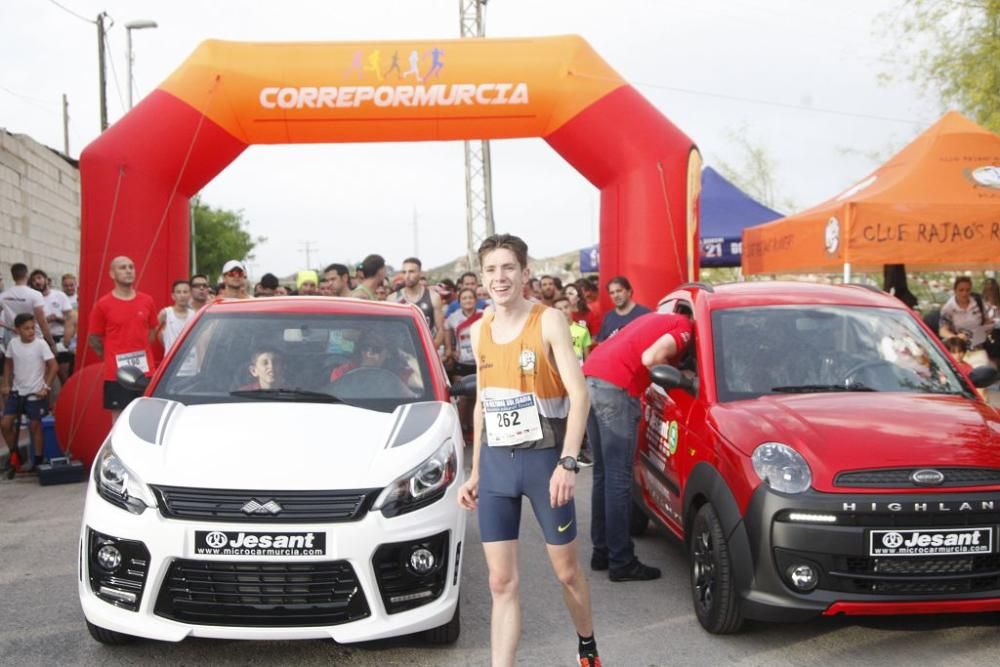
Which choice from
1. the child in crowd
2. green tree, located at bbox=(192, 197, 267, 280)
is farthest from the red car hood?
green tree, located at bbox=(192, 197, 267, 280)

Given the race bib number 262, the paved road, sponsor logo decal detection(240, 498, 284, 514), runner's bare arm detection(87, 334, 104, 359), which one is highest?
runner's bare arm detection(87, 334, 104, 359)

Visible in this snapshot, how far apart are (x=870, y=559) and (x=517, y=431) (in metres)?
1.70

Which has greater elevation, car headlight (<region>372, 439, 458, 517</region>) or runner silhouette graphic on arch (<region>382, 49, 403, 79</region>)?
runner silhouette graphic on arch (<region>382, 49, 403, 79</region>)

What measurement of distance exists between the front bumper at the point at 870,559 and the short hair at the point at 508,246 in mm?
1541

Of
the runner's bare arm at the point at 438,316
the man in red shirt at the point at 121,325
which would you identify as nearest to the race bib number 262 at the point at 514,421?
the man in red shirt at the point at 121,325

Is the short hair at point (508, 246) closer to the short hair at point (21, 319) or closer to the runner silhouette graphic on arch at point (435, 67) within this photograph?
the runner silhouette graphic on arch at point (435, 67)

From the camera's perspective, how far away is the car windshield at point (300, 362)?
5.06 m

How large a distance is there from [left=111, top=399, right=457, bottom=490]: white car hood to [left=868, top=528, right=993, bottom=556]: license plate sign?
6.40 ft

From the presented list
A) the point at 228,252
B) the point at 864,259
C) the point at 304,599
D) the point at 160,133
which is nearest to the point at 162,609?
the point at 304,599

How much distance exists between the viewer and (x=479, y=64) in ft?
34.4

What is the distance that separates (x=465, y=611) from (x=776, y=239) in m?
9.69

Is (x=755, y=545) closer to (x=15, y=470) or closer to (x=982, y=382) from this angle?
(x=982, y=382)

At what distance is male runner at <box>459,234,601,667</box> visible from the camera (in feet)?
12.1

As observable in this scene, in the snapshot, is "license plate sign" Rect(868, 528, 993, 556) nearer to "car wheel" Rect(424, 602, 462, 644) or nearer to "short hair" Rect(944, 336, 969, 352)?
"car wheel" Rect(424, 602, 462, 644)
